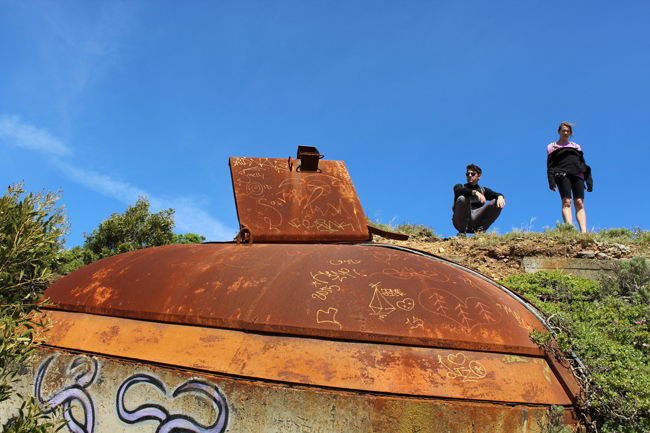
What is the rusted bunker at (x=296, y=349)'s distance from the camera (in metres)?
2.22

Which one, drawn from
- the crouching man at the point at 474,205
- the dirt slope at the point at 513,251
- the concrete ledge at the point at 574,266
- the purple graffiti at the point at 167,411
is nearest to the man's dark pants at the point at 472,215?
the crouching man at the point at 474,205

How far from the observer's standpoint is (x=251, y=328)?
2.51 meters

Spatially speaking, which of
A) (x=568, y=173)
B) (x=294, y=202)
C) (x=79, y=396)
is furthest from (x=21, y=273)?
(x=568, y=173)

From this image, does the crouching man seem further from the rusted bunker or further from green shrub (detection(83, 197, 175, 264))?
green shrub (detection(83, 197, 175, 264))

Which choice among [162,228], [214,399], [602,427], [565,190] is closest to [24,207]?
[214,399]

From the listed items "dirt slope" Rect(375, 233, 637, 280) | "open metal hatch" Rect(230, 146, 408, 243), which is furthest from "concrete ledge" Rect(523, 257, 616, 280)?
"open metal hatch" Rect(230, 146, 408, 243)

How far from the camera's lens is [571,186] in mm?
8148

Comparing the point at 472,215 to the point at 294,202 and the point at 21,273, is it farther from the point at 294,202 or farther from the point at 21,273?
the point at 21,273

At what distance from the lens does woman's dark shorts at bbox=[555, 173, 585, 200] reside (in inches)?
316

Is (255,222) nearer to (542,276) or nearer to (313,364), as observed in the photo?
(313,364)

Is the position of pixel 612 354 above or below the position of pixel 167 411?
above

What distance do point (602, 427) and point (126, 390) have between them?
119 inches

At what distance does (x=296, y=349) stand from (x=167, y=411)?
0.89m

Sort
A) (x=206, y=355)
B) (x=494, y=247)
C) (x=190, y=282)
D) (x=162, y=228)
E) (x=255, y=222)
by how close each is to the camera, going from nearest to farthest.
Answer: (x=206, y=355), (x=190, y=282), (x=255, y=222), (x=494, y=247), (x=162, y=228)
